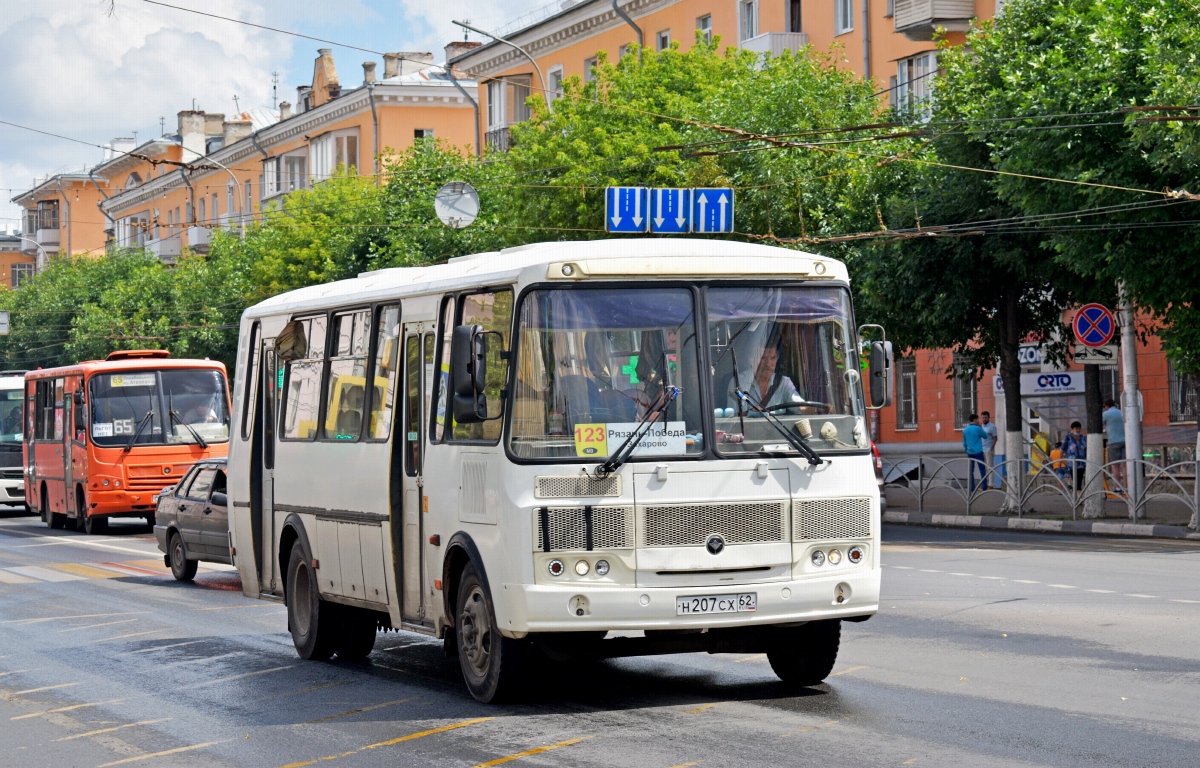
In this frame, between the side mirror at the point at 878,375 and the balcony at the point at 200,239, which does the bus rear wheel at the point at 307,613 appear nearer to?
the side mirror at the point at 878,375

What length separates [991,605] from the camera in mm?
14195

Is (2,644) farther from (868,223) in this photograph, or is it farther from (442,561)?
(868,223)

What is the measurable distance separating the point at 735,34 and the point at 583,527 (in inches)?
1544

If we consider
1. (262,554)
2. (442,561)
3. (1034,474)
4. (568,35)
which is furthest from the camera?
(568,35)

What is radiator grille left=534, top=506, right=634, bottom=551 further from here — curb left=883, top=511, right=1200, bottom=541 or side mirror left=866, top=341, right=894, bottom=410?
curb left=883, top=511, right=1200, bottom=541

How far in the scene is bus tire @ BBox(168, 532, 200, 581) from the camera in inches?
759

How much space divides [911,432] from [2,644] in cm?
3259

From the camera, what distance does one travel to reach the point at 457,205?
117 feet

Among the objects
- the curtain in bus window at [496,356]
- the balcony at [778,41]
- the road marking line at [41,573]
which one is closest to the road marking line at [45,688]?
the curtain in bus window at [496,356]

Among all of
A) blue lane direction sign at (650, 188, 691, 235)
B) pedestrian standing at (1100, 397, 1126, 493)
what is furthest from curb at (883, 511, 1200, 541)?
blue lane direction sign at (650, 188, 691, 235)

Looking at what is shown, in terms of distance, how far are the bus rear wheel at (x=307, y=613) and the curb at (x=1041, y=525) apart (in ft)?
47.5

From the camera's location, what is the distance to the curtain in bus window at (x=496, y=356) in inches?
367

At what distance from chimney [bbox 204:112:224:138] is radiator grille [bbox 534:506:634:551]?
292ft

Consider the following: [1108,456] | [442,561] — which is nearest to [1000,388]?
[1108,456]
